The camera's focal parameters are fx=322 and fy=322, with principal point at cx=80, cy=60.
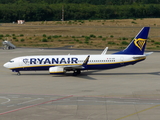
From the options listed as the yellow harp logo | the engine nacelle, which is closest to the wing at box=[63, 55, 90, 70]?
the engine nacelle

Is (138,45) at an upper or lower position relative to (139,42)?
lower

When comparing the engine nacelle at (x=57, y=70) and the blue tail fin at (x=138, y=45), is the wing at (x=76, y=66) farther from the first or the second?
the blue tail fin at (x=138, y=45)

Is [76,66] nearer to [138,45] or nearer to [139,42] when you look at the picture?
[138,45]

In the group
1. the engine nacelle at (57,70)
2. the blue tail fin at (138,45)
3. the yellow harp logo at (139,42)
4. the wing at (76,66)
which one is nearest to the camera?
the wing at (76,66)

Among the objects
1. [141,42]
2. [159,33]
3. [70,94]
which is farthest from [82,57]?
[159,33]

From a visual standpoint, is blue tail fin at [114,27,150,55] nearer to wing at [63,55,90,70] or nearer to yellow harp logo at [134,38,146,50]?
yellow harp logo at [134,38,146,50]

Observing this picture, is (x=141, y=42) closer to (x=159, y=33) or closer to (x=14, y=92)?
(x=14, y=92)

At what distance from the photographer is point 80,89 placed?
149 feet

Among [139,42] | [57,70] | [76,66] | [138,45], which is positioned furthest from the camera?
[139,42]

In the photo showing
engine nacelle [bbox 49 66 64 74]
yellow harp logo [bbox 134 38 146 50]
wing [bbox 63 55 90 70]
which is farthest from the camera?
yellow harp logo [bbox 134 38 146 50]

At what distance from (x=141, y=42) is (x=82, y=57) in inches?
435

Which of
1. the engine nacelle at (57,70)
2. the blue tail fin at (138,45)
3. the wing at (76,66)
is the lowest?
the engine nacelle at (57,70)

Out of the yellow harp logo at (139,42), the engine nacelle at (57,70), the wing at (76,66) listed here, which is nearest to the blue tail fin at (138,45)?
the yellow harp logo at (139,42)

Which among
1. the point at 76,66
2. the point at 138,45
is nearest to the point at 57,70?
the point at 76,66
